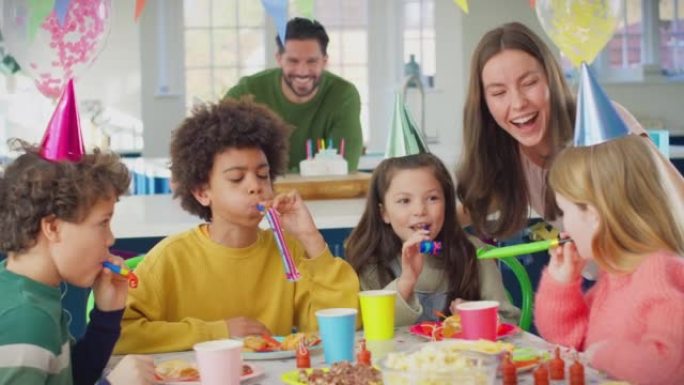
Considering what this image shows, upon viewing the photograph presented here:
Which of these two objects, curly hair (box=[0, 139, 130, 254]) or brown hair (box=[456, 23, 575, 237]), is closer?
curly hair (box=[0, 139, 130, 254])

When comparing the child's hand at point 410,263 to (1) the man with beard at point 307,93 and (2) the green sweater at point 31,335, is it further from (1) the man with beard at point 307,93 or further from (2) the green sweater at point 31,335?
(1) the man with beard at point 307,93

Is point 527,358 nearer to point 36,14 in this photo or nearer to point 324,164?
point 36,14

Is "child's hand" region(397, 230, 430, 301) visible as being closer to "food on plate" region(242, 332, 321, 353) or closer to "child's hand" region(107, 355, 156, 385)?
"food on plate" region(242, 332, 321, 353)

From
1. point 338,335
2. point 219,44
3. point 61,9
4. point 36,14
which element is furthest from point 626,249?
point 219,44

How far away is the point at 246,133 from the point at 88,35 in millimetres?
1764

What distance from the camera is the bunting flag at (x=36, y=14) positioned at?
4.07 metres

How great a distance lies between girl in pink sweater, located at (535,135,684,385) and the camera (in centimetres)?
174

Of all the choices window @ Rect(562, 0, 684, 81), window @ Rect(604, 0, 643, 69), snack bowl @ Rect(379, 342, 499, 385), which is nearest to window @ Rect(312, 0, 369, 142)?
window @ Rect(562, 0, 684, 81)

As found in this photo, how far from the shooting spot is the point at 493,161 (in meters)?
2.82

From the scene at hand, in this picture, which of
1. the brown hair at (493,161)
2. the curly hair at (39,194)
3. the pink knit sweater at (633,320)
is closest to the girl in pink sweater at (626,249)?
the pink knit sweater at (633,320)

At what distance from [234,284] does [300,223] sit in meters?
0.19

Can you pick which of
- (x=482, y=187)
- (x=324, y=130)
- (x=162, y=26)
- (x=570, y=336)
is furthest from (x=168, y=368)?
(x=162, y=26)

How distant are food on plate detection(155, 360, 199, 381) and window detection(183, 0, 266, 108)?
24.8 feet

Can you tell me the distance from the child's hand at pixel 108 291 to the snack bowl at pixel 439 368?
0.70 metres
